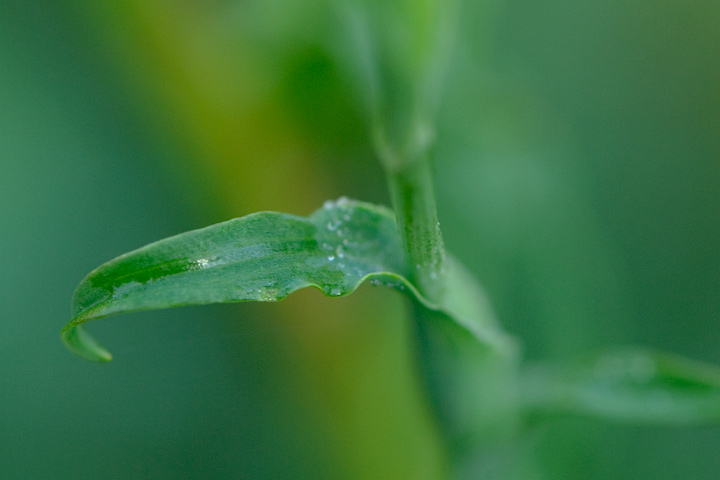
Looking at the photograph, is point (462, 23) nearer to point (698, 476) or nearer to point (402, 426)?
point (402, 426)

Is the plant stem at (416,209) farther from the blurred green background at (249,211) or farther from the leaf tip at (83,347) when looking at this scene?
the blurred green background at (249,211)

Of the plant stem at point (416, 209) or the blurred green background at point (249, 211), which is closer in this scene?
the plant stem at point (416, 209)

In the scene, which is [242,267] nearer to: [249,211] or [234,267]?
[234,267]

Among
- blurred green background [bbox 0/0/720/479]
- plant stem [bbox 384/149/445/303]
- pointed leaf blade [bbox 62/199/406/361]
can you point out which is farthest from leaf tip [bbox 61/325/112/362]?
blurred green background [bbox 0/0/720/479]

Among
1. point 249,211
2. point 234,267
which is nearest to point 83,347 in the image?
point 234,267

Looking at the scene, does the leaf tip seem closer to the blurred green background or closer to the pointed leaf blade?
the pointed leaf blade

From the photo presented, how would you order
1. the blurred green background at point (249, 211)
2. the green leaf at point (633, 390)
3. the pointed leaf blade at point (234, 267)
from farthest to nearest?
the blurred green background at point (249, 211) < the green leaf at point (633, 390) < the pointed leaf blade at point (234, 267)

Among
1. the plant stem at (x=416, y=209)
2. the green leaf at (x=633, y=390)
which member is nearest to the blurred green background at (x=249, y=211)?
the green leaf at (x=633, y=390)
